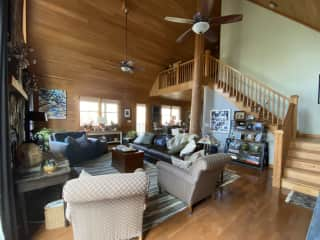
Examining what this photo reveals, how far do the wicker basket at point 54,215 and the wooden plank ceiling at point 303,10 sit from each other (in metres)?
5.38

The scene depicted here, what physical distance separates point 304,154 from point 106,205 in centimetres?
421

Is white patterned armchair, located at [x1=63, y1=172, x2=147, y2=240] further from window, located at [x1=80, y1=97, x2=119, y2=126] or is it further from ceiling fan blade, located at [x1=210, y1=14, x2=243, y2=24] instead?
window, located at [x1=80, y1=97, x2=119, y2=126]

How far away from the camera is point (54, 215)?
6.60 feet

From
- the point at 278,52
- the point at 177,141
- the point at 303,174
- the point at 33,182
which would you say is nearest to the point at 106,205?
the point at 33,182

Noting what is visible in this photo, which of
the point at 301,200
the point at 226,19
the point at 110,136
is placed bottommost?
the point at 301,200

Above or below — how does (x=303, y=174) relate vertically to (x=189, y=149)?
below

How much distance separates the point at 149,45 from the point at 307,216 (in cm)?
653

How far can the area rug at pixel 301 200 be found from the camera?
2664 mm

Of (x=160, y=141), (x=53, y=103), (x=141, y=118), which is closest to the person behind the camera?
(x=160, y=141)

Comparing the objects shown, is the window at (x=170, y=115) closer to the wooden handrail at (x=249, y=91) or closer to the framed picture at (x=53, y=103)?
the wooden handrail at (x=249, y=91)

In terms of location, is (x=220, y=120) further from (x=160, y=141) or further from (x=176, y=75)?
(x=176, y=75)

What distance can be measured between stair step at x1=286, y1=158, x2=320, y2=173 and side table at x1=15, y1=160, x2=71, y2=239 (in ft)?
14.1

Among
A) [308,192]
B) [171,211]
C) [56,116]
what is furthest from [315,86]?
[56,116]

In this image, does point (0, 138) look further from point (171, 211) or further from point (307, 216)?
point (307, 216)
